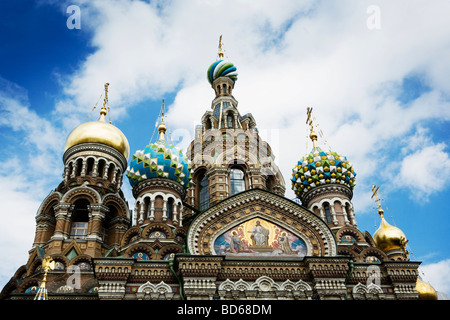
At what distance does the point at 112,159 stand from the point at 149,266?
761 centimetres

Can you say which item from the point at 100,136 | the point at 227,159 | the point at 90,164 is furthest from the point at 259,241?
the point at 100,136

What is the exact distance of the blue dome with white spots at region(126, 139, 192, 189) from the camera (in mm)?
15250

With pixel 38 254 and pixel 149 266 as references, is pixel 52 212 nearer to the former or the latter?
pixel 38 254

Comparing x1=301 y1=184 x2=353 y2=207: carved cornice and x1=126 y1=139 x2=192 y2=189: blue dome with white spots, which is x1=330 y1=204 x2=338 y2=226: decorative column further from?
x1=126 y1=139 x2=192 y2=189: blue dome with white spots

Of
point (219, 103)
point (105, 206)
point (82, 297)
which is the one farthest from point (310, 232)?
point (219, 103)

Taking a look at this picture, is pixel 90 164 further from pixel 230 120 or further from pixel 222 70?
pixel 222 70

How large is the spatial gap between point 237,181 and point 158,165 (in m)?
4.37

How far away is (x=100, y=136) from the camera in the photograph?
18.0 m

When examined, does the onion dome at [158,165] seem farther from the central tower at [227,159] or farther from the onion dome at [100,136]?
the onion dome at [100,136]

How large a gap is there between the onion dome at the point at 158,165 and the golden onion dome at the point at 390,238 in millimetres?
7808

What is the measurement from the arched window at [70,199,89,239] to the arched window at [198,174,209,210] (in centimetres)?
449

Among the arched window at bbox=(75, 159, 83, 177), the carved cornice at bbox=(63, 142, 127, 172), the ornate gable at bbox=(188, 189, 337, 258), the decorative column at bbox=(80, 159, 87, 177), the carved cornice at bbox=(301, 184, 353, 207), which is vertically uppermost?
the carved cornice at bbox=(63, 142, 127, 172)

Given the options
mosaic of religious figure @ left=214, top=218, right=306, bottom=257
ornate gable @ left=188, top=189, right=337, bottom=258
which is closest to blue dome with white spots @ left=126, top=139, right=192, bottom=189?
ornate gable @ left=188, top=189, right=337, bottom=258

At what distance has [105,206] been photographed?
16.1m
